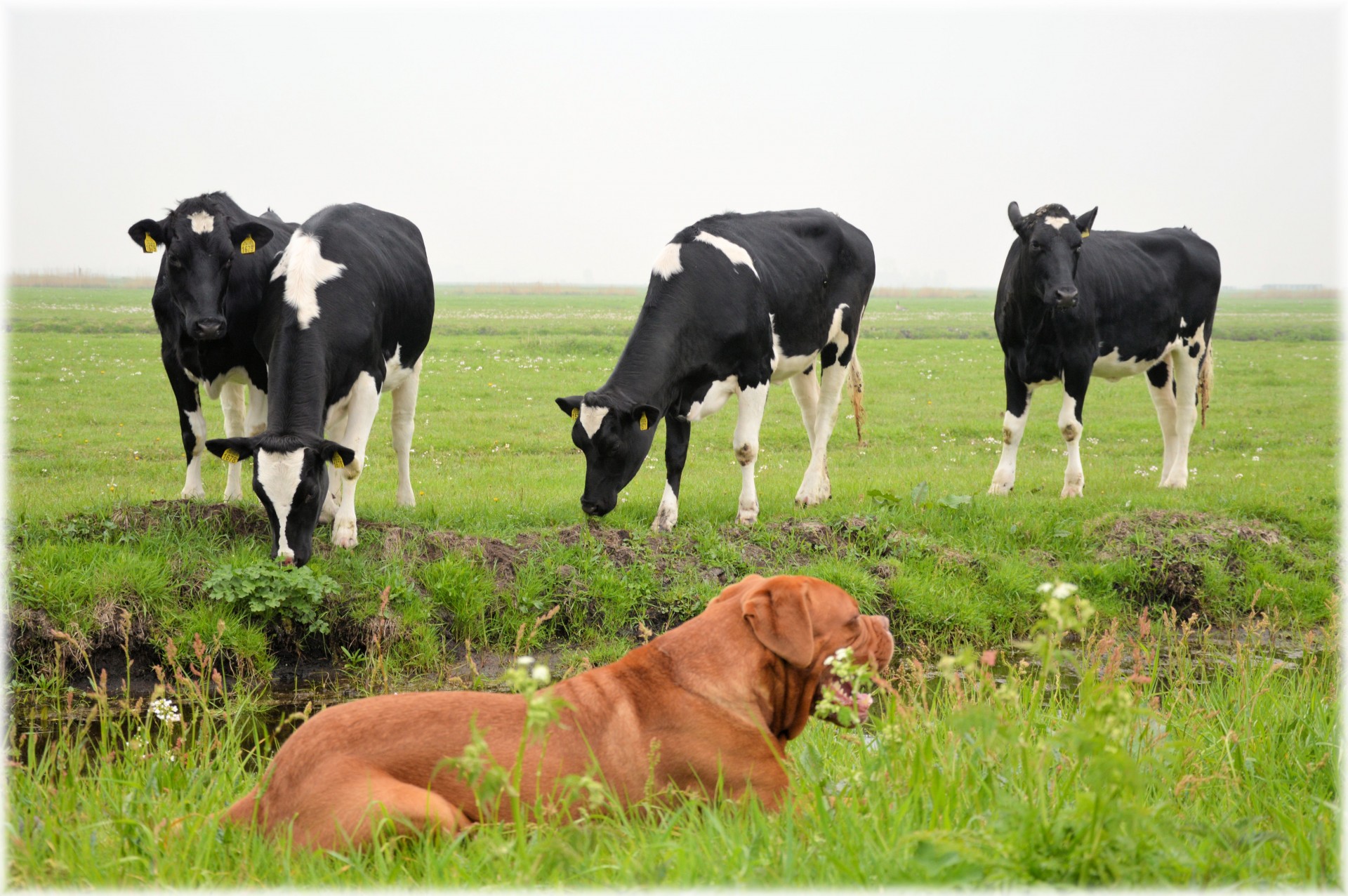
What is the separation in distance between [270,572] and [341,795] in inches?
169

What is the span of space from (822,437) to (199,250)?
19.8ft

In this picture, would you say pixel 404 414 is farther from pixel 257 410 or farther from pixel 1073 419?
pixel 1073 419

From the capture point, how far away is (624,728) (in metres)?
3.99

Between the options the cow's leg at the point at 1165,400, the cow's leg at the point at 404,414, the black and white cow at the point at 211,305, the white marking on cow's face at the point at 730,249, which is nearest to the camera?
the black and white cow at the point at 211,305

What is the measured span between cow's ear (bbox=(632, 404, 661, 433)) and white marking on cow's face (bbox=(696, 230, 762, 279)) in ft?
6.28

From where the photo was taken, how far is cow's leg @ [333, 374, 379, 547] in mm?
8508

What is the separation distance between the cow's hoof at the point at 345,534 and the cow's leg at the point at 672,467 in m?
2.41

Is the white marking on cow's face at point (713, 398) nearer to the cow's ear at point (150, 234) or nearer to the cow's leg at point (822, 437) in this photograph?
the cow's leg at point (822, 437)

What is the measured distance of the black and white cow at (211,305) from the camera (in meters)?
8.81

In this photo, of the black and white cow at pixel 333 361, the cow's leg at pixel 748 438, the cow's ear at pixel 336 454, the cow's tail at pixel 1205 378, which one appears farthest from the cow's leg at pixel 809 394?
the cow's ear at pixel 336 454

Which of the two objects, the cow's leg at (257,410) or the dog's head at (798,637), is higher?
the cow's leg at (257,410)

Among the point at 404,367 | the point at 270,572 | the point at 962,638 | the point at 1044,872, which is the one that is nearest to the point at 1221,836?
the point at 1044,872

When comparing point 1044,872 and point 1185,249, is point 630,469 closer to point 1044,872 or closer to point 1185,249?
point 1044,872

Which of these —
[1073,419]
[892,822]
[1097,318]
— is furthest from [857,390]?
[892,822]
